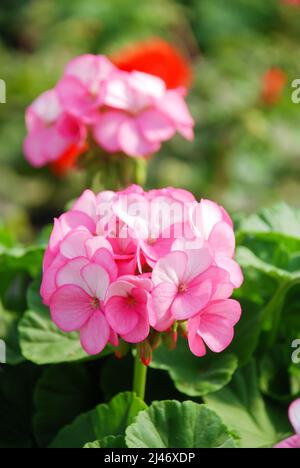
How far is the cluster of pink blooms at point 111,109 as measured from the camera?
1.33 m

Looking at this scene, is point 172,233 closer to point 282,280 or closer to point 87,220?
point 87,220

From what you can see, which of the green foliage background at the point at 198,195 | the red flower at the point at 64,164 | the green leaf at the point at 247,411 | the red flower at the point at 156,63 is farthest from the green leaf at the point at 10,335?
the red flower at the point at 156,63

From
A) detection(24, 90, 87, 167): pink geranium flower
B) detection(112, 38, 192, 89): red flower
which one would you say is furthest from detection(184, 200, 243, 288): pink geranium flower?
detection(112, 38, 192, 89): red flower

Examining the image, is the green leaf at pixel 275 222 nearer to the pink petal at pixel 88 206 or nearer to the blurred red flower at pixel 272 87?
the pink petal at pixel 88 206

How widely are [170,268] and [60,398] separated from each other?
35 cm

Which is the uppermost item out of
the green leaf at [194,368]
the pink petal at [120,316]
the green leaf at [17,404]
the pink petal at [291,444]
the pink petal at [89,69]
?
the pink petal at [89,69]

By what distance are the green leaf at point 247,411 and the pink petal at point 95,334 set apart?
20 cm

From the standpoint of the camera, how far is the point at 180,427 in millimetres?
913

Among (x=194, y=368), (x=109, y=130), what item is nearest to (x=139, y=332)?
(x=194, y=368)

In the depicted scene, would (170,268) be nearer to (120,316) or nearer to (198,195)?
(120,316)

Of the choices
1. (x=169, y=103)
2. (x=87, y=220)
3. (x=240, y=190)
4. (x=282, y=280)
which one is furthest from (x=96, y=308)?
(x=240, y=190)

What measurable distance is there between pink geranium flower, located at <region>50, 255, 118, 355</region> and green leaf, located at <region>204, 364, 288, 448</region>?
0.21 meters

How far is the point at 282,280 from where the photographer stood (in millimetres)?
1119

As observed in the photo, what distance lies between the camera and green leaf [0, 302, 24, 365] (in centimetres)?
115
